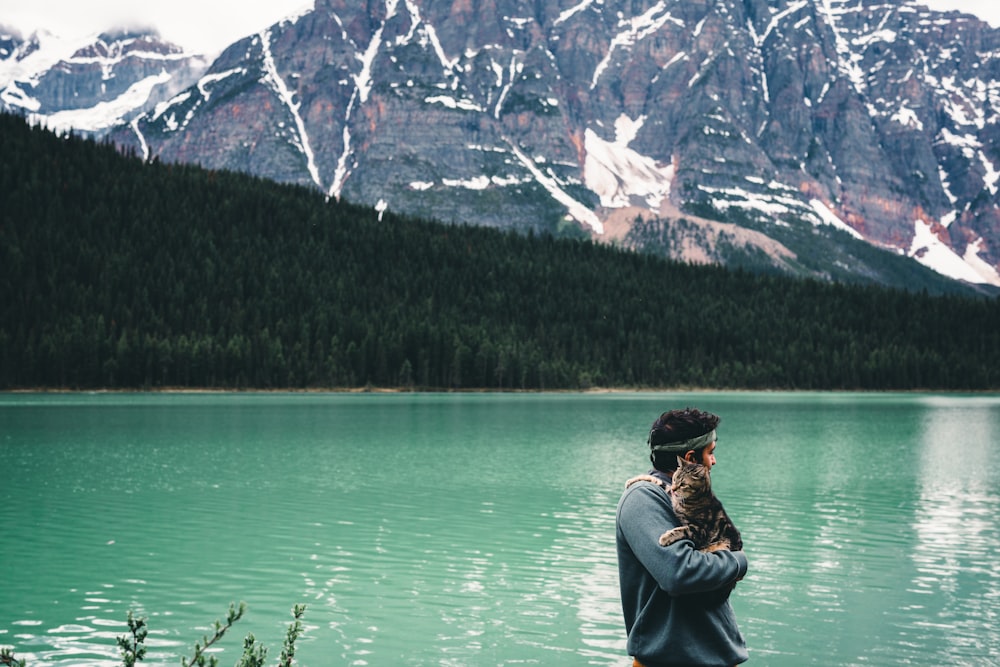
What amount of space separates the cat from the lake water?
12.3 meters

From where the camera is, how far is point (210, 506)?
41.8m

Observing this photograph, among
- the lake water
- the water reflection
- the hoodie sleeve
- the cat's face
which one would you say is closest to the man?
the hoodie sleeve

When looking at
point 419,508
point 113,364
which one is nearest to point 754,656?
point 419,508

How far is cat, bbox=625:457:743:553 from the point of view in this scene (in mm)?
9203

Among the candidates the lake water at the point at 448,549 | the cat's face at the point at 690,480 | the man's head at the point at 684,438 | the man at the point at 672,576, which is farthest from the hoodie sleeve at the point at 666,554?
the lake water at the point at 448,549

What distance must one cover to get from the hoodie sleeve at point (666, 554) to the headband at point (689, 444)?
0.40m

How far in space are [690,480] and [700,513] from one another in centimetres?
Answer: 29

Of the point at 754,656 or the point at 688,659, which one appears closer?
the point at 688,659

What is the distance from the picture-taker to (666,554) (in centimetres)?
904

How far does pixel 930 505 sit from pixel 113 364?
14139cm

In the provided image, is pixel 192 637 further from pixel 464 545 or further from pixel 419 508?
pixel 419 508

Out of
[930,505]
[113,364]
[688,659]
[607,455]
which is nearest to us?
[688,659]

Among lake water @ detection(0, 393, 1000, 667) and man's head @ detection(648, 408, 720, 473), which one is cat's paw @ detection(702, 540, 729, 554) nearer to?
man's head @ detection(648, 408, 720, 473)

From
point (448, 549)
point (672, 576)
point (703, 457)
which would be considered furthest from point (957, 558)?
point (672, 576)
